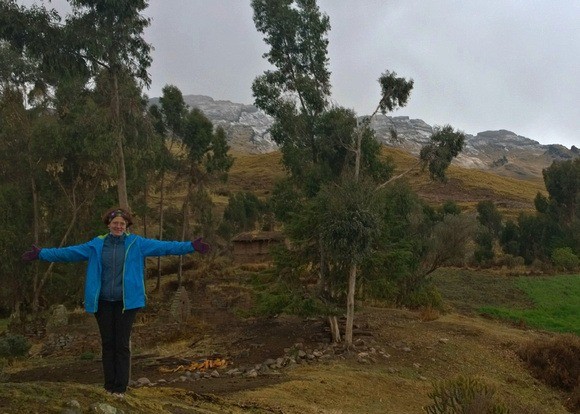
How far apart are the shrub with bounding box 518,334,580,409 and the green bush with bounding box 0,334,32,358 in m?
14.9

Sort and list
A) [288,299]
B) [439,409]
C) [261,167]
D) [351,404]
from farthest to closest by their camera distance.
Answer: [261,167], [288,299], [351,404], [439,409]

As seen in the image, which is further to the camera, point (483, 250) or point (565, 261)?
point (483, 250)

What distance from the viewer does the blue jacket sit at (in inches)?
213

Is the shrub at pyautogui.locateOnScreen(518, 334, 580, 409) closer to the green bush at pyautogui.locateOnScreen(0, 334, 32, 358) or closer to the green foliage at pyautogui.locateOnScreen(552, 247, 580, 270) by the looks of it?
the green bush at pyautogui.locateOnScreen(0, 334, 32, 358)

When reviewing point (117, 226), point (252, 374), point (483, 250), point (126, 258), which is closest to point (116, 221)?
point (117, 226)

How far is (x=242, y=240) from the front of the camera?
4306 centimetres

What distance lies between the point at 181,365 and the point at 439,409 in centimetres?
685

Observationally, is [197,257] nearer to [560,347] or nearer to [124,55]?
[124,55]

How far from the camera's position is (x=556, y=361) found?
15812 millimetres

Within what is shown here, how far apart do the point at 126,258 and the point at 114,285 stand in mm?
291

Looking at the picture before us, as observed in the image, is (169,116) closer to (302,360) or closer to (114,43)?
(114,43)

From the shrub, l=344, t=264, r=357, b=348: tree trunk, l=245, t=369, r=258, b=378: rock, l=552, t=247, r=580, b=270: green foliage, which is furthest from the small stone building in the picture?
l=245, t=369, r=258, b=378: rock

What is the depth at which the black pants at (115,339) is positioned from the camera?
551cm

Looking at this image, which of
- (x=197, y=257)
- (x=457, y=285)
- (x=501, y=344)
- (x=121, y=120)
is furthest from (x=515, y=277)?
(x=121, y=120)
